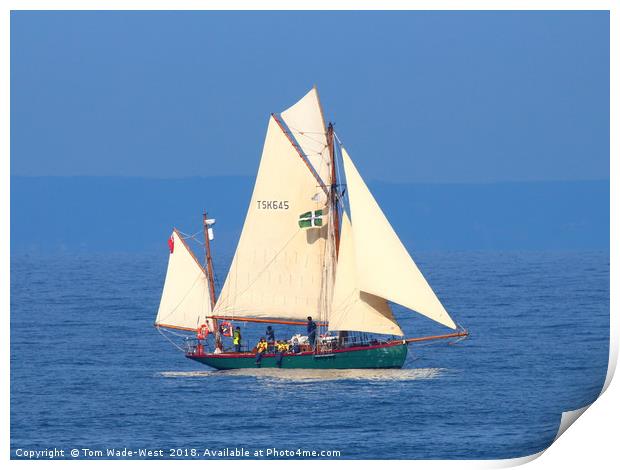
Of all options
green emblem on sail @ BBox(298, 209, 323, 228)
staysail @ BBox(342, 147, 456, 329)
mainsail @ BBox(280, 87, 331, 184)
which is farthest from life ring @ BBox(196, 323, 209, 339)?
staysail @ BBox(342, 147, 456, 329)

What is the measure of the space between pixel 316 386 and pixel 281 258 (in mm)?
4168

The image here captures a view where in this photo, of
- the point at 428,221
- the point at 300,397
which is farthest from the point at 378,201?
the point at 300,397

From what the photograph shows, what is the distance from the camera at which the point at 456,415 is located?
102 feet

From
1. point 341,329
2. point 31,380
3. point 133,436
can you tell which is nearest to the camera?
point 133,436

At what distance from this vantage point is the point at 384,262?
34719 millimetres

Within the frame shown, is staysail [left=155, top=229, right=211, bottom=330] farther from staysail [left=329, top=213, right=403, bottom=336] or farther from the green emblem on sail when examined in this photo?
staysail [left=329, top=213, right=403, bottom=336]

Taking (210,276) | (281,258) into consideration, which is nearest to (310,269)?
(281,258)

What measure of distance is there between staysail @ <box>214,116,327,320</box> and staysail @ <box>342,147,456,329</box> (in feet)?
7.46

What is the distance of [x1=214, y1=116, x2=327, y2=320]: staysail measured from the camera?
36.8 m

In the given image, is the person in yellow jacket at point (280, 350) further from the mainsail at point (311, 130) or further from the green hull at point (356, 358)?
the mainsail at point (311, 130)

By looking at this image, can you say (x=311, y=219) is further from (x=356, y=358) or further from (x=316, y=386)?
(x=316, y=386)

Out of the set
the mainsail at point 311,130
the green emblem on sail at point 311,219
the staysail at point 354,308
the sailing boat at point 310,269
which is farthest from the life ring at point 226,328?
the mainsail at point 311,130
